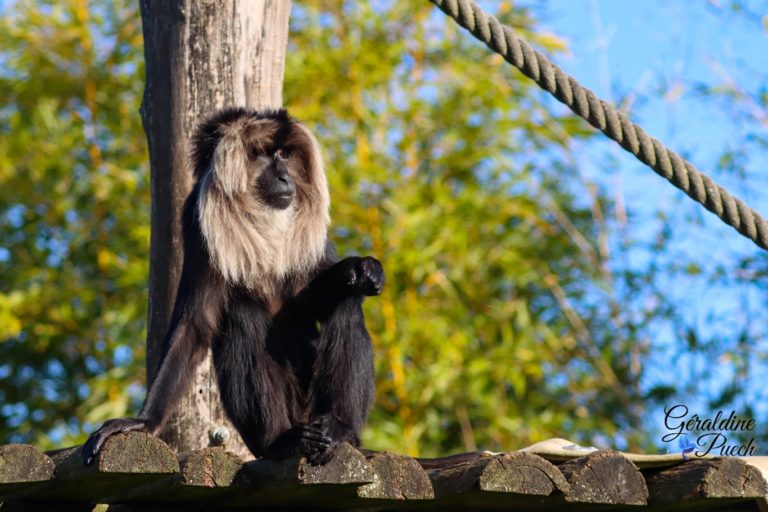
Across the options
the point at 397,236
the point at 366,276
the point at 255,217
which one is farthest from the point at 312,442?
the point at 397,236

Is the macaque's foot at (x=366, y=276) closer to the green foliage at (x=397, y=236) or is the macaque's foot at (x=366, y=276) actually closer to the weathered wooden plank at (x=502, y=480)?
the weathered wooden plank at (x=502, y=480)

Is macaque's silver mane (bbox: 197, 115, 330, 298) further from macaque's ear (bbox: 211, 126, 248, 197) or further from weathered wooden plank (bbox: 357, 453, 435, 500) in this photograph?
weathered wooden plank (bbox: 357, 453, 435, 500)

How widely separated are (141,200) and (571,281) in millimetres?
3272

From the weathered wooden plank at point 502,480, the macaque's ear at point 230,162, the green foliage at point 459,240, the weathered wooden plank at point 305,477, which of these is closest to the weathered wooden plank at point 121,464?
the weathered wooden plank at point 305,477

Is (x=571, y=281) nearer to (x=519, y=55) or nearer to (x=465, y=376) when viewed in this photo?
(x=465, y=376)

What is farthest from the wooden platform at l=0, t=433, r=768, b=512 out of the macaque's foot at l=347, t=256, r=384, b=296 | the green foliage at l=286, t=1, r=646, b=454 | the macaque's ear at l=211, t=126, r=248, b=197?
the green foliage at l=286, t=1, r=646, b=454

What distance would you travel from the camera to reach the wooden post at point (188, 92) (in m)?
4.41

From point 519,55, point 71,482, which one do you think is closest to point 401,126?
point 519,55

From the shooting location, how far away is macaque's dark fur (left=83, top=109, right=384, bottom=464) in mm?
3980

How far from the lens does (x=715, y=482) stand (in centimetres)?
326

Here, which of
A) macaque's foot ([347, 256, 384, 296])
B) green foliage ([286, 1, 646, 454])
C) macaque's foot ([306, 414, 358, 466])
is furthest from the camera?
green foliage ([286, 1, 646, 454])

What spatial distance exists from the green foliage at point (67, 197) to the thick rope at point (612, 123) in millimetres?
4640

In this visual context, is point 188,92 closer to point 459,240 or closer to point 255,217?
point 255,217

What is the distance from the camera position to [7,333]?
26.9ft
